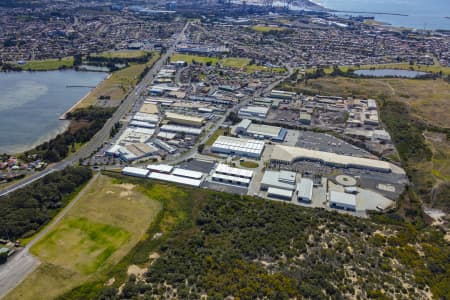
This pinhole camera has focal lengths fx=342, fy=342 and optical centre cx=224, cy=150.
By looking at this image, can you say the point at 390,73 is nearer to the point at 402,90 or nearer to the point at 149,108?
the point at 402,90

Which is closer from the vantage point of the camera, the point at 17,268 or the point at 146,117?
the point at 17,268

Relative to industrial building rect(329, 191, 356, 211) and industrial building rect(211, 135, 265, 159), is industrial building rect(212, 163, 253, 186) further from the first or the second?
industrial building rect(329, 191, 356, 211)

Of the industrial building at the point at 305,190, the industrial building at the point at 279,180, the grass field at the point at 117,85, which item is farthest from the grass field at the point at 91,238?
the grass field at the point at 117,85

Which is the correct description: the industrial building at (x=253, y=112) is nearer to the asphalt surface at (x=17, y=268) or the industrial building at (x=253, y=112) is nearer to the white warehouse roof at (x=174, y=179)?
the white warehouse roof at (x=174, y=179)

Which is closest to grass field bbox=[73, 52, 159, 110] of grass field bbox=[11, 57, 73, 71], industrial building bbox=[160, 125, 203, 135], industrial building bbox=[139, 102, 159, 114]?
industrial building bbox=[139, 102, 159, 114]

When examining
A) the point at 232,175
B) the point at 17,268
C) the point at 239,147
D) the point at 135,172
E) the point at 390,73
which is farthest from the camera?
the point at 390,73

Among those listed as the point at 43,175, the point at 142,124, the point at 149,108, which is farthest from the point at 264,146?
the point at 43,175
